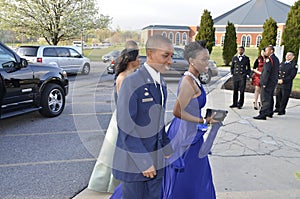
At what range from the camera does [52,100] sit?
6098 mm

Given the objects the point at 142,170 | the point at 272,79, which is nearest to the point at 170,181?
the point at 142,170

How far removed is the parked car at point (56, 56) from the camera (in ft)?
41.2

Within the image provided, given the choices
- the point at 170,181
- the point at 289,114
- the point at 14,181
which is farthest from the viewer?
the point at 289,114

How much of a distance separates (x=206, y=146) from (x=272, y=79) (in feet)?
14.7

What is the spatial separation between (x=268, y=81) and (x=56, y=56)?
34.8 ft

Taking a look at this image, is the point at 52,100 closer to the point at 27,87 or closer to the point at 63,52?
the point at 27,87

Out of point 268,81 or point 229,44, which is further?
point 229,44

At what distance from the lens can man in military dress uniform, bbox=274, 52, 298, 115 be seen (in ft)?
21.5

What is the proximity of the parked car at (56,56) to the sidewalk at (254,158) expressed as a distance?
8.23 metres

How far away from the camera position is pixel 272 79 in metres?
6.13

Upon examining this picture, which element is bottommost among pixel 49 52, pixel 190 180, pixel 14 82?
pixel 190 180

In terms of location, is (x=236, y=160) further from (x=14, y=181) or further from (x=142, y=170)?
(x=14, y=181)

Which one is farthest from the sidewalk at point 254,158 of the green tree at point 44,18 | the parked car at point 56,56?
the green tree at point 44,18

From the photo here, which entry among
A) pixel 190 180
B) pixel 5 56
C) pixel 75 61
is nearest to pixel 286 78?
pixel 190 180
